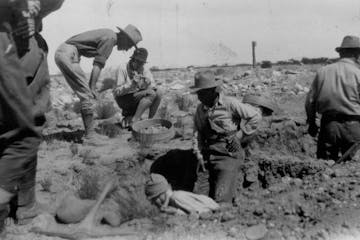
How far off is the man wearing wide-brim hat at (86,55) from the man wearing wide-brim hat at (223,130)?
221 centimetres

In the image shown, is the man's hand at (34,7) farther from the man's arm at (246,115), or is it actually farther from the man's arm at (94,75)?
the man's arm at (94,75)

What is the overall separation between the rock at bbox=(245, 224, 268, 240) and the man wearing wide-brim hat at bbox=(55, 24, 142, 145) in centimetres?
376

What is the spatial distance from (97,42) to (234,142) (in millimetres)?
2937

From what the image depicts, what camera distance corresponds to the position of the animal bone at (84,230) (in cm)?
382

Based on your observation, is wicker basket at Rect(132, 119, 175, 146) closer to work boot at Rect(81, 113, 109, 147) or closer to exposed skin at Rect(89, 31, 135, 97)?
work boot at Rect(81, 113, 109, 147)

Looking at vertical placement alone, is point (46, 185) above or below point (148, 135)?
below

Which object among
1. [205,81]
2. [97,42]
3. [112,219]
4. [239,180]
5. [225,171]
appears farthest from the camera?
[97,42]

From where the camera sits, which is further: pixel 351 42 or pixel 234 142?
pixel 351 42

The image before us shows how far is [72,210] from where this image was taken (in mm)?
4285

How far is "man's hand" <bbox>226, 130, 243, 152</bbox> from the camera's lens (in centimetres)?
533

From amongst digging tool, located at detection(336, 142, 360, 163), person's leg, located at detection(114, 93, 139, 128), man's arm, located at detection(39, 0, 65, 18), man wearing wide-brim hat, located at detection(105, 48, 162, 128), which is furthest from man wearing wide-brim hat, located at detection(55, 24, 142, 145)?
digging tool, located at detection(336, 142, 360, 163)

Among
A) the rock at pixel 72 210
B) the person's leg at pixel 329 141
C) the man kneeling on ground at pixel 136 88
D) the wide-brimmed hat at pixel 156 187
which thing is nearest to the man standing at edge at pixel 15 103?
the rock at pixel 72 210

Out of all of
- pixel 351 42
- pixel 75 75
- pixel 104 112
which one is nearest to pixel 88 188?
pixel 75 75

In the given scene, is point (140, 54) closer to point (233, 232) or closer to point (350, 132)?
point (350, 132)
